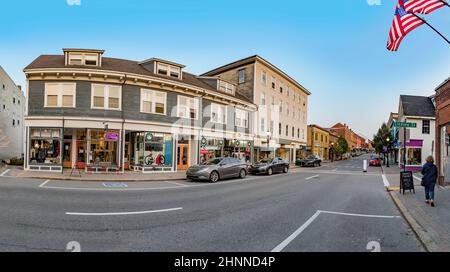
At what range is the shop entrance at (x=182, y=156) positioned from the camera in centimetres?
2277

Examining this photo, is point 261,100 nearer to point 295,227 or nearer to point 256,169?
point 256,169

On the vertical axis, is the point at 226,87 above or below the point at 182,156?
above

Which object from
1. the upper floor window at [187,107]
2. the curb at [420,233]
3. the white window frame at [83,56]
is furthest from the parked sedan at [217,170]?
the white window frame at [83,56]

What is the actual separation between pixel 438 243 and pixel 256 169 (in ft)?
55.3

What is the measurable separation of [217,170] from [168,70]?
442 inches

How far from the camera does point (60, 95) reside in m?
18.9

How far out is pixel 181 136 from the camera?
2272cm

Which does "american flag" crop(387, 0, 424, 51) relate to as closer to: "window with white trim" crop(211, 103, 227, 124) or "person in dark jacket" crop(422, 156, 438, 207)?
"person in dark jacket" crop(422, 156, 438, 207)

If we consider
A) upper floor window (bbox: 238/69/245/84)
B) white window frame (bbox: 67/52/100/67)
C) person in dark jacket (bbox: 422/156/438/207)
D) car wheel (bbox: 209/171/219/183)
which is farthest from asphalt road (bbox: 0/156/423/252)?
upper floor window (bbox: 238/69/245/84)

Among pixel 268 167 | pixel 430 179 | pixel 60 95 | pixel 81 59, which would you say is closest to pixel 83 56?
pixel 81 59

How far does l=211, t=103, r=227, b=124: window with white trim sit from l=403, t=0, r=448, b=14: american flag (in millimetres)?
18826

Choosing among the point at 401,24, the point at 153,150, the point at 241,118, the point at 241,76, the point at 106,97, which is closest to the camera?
the point at 401,24

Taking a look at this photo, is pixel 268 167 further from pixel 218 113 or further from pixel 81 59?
pixel 81 59
